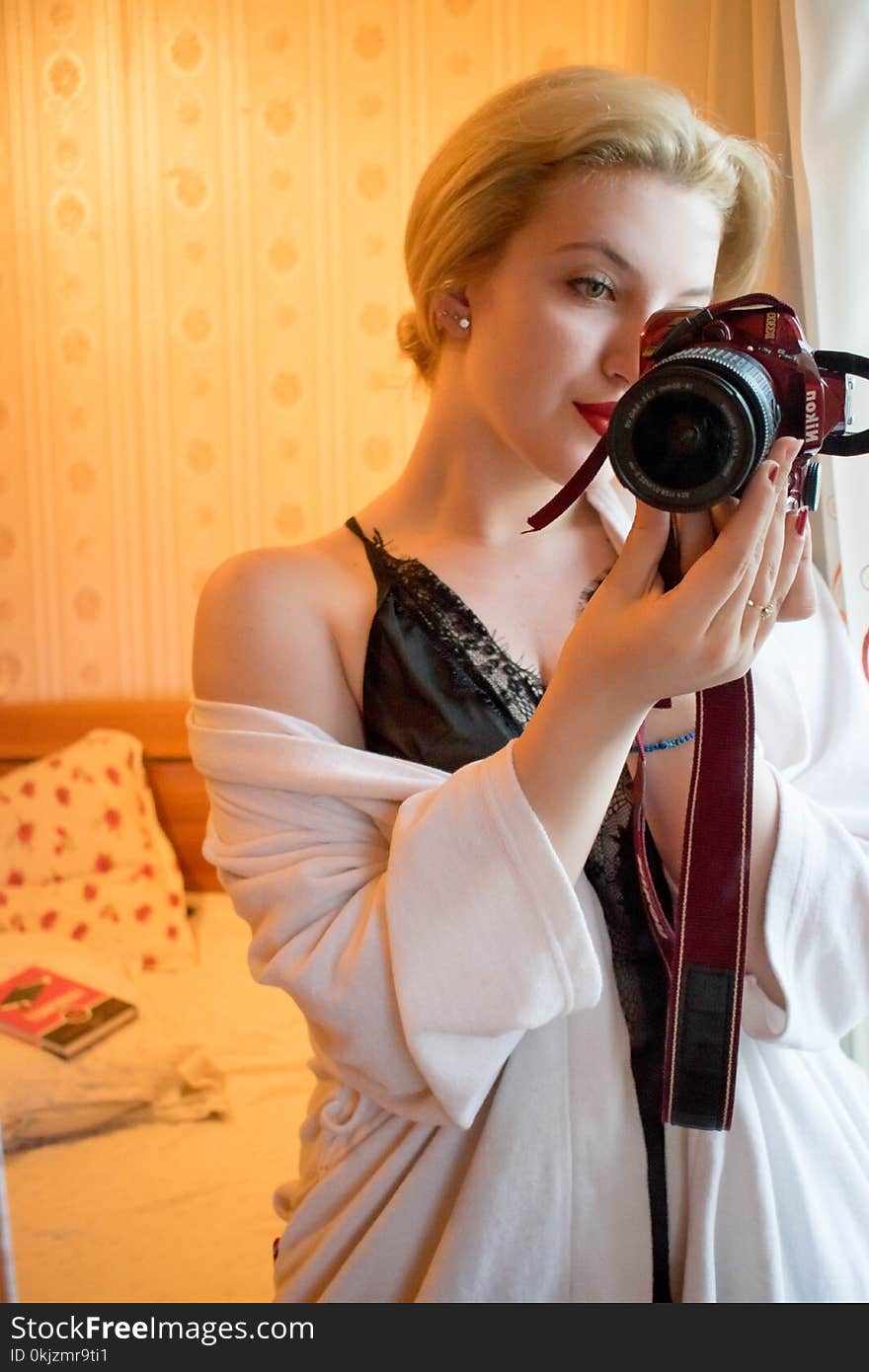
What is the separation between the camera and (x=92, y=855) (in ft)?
6.42

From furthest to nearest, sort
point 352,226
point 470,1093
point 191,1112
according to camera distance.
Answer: point 352,226
point 191,1112
point 470,1093

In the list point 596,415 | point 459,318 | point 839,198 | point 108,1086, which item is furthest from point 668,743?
point 108,1086

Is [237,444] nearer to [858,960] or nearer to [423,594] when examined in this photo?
[423,594]

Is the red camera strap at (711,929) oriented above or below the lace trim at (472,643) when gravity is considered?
below

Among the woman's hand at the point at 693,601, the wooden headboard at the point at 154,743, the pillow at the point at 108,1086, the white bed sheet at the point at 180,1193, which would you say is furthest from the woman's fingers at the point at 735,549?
the wooden headboard at the point at 154,743

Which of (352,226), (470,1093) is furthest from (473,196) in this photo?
(352,226)

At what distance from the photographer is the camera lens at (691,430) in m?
0.52

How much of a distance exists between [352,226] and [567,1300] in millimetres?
1807

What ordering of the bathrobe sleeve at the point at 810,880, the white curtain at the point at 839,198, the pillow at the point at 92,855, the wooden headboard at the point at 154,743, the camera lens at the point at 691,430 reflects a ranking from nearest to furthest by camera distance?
the camera lens at the point at 691,430
the bathrobe sleeve at the point at 810,880
the white curtain at the point at 839,198
the pillow at the point at 92,855
the wooden headboard at the point at 154,743

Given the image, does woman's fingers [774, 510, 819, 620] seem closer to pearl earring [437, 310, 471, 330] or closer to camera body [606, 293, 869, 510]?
camera body [606, 293, 869, 510]

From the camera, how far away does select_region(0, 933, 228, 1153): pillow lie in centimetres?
137

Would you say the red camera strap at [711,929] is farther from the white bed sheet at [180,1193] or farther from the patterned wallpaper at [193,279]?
the patterned wallpaper at [193,279]

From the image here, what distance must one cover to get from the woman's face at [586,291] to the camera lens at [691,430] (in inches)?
4.9

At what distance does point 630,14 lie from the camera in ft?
3.86
